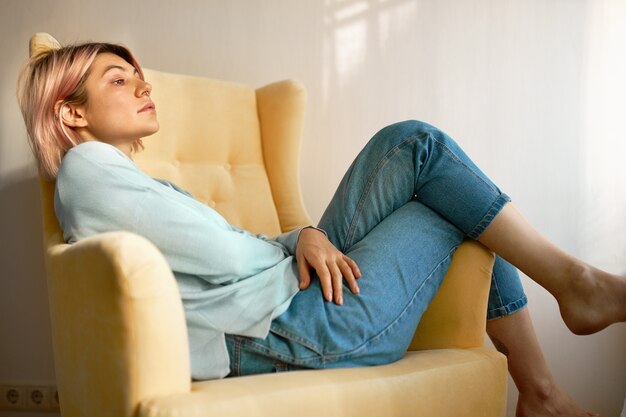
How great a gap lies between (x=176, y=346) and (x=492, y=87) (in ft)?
4.80

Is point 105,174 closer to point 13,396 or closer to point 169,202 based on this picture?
point 169,202

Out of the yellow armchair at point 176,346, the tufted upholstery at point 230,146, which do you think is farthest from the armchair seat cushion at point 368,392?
the tufted upholstery at point 230,146

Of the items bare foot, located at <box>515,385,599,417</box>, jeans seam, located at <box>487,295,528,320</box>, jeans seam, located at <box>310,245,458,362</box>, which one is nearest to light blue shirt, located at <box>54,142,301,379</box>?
jeans seam, located at <box>310,245,458,362</box>

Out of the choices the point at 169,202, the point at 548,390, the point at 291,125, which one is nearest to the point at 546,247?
the point at 548,390

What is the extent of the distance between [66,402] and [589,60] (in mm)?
1671

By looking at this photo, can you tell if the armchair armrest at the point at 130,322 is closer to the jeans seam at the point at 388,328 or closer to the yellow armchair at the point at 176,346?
the yellow armchair at the point at 176,346

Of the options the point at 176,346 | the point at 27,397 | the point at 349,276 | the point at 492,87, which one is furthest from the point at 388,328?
the point at 27,397

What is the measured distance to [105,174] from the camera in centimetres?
103

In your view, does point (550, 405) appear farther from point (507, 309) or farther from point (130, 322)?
point (130, 322)

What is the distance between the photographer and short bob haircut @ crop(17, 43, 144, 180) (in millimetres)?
1258

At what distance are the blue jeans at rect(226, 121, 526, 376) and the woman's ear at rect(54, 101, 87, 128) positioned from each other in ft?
1.63

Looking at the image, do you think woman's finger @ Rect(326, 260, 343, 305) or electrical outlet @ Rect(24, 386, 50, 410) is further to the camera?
electrical outlet @ Rect(24, 386, 50, 410)

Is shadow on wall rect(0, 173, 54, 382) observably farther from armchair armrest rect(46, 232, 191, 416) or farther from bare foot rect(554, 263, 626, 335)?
bare foot rect(554, 263, 626, 335)

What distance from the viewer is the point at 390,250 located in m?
1.13
